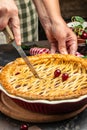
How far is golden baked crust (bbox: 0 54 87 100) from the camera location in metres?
1.10

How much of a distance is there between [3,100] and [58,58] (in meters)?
0.24

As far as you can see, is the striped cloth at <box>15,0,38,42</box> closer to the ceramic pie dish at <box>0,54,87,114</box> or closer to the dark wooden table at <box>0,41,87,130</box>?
the ceramic pie dish at <box>0,54,87,114</box>

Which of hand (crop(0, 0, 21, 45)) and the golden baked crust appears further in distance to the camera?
hand (crop(0, 0, 21, 45))

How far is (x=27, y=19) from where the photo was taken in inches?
93.4

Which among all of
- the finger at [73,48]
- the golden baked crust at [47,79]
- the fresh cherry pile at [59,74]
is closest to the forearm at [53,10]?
the finger at [73,48]

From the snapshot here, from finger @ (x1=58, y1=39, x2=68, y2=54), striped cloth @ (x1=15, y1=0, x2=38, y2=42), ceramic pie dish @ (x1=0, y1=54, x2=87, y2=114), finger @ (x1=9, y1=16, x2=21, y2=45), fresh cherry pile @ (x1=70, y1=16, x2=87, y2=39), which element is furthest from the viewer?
striped cloth @ (x1=15, y1=0, x2=38, y2=42)

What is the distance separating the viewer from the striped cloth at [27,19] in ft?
7.66

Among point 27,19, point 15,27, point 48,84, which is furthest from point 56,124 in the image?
point 27,19

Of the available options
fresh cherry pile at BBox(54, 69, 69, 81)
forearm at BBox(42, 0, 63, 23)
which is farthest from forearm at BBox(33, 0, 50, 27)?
fresh cherry pile at BBox(54, 69, 69, 81)

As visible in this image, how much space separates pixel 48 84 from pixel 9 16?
28 cm

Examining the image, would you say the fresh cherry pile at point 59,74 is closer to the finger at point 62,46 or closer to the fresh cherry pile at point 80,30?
the finger at point 62,46

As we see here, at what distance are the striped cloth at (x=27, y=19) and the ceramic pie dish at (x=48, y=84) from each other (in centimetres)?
105

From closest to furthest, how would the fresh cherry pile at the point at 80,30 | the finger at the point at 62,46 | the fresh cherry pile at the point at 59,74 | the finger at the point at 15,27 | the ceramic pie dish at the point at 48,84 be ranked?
the ceramic pie dish at the point at 48,84 → the fresh cherry pile at the point at 59,74 → the finger at the point at 15,27 → the finger at the point at 62,46 → the fresh cherry pile at the point at 80,30

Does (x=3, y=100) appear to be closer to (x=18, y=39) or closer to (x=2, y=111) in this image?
(x=2, y=111)
